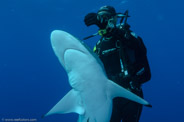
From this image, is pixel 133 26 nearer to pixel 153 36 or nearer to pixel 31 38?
pixel 153 36

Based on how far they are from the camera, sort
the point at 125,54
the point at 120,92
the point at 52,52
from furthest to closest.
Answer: the point at 52,52
the point at 125,54
the point at 120,92

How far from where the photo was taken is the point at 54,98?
43.3 meters

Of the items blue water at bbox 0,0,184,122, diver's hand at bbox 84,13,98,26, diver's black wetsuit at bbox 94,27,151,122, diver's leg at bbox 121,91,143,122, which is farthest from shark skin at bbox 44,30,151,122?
blue water at bbox 0,0,184,122


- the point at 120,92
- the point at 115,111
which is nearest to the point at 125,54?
the point at 120,92

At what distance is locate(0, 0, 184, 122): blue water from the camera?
86.4 ft

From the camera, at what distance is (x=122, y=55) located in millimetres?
3008

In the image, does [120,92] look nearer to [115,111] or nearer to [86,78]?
[86,78]

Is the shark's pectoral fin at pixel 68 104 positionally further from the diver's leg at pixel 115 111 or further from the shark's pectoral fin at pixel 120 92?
the diver's leg at pixel 115 111

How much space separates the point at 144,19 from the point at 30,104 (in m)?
30.4

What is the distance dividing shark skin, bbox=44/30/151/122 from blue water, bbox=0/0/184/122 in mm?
19063

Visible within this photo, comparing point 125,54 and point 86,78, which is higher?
point 125,54

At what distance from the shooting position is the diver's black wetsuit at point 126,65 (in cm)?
303

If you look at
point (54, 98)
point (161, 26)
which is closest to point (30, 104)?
point (54, 98)

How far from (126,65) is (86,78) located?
0.80 m
